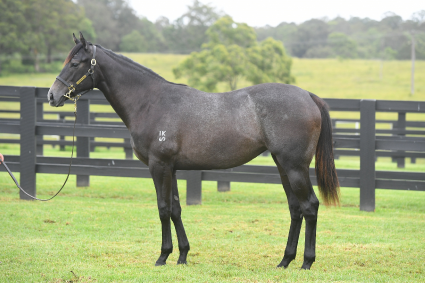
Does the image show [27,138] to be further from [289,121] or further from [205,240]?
[289,121]

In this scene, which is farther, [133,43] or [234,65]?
[133,43]

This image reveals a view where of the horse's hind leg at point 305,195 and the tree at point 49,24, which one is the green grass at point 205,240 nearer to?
the horse's hind leg at point 305,195

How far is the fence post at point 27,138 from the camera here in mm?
7328

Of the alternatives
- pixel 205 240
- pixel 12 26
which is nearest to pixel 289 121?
pixel 205 240

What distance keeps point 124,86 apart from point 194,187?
3185 millimetres

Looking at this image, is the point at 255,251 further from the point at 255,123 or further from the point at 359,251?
the point at 255,123

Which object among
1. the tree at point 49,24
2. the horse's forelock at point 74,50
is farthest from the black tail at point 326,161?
the tree at point 49,24

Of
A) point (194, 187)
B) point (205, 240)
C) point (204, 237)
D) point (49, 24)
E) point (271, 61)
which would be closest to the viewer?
point (205, 240)

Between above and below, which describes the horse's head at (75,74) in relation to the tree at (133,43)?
below

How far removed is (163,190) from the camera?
4.19 m

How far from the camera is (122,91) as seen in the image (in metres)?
4.46

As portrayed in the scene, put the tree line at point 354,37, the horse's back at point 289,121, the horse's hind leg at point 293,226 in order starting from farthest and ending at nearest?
the tree line at point 354,37, the horse's hind leg at point 293,226, the horse's back at point 289,121

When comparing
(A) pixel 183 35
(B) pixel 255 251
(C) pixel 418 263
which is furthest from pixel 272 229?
(A) pixel 183 35

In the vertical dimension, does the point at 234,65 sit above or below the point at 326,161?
above
